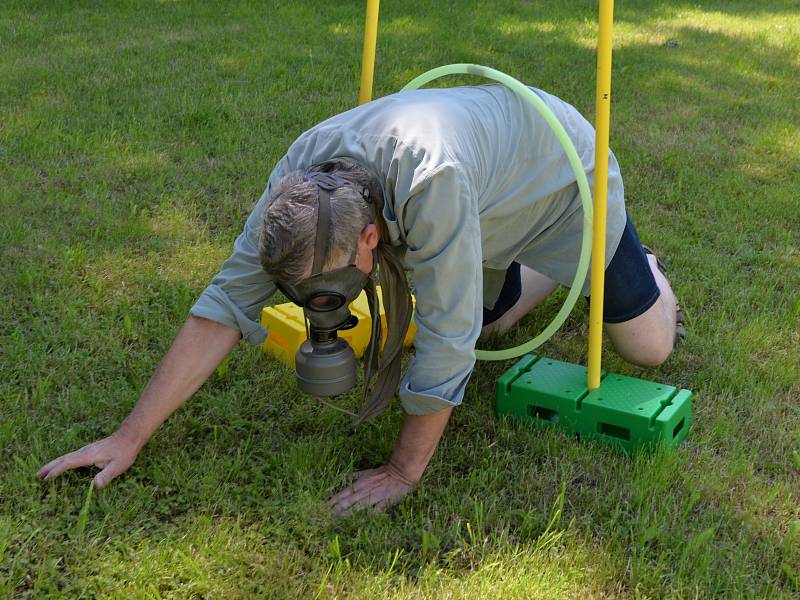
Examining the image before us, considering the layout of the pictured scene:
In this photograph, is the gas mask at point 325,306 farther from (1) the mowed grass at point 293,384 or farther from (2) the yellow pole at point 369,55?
(2) the yellow pole at point 369,55

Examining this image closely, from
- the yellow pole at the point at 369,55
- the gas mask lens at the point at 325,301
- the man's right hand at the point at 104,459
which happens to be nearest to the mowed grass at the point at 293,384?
the man's right hand at the point at 104,459

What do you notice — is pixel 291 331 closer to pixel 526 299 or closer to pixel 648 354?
pixel 526 299

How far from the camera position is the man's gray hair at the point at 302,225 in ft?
7.25

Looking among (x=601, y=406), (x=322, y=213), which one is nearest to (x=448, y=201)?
(x=322, y=213)

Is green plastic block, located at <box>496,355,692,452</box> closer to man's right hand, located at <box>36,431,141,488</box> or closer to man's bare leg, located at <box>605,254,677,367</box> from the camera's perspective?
man's bare leg, located at <box>605,254,677,367</box>

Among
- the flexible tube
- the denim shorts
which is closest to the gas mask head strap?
the flexible tube

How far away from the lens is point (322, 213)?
222cm

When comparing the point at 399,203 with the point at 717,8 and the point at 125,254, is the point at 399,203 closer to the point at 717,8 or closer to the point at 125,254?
the point at 125,254

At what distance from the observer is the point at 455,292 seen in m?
2.45

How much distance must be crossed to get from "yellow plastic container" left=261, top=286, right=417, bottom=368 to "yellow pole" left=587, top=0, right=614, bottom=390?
83 centimetres

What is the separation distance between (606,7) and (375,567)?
1.68 meters

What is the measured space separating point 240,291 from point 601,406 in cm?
122

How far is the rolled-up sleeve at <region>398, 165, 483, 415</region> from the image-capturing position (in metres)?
2.35

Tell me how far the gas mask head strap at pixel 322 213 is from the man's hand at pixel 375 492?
782 mm
